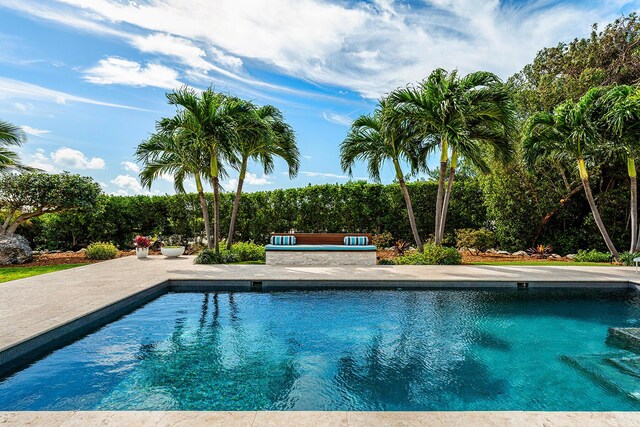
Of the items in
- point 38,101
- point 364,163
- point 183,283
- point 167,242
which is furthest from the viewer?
point 167,242

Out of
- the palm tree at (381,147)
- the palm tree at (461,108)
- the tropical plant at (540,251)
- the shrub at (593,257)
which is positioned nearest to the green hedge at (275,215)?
the tropical plant at (540,251)

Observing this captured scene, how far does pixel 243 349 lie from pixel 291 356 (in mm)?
698

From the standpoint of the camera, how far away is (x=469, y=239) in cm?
1360

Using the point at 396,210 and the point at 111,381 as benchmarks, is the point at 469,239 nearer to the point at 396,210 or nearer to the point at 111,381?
the point at 396,210

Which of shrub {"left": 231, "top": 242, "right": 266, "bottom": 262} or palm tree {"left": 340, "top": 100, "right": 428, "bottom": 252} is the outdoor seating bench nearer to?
shrub {"left": 231, "top": 242, "right": 266, "bottom": 262}

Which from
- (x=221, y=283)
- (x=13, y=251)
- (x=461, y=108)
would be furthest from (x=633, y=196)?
(x=13, y=251)

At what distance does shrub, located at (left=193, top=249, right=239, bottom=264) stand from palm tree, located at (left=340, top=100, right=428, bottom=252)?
501cm

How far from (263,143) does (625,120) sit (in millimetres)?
10808

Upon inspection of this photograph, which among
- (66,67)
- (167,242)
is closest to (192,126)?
(66,67)

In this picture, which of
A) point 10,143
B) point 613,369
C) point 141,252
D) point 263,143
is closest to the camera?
point 613,369

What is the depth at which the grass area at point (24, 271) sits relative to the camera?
880 cm

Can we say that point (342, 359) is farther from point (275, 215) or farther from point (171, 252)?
point (275, 215)

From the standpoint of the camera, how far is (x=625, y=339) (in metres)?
4.88

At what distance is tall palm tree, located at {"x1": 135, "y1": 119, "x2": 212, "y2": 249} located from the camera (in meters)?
11.1
